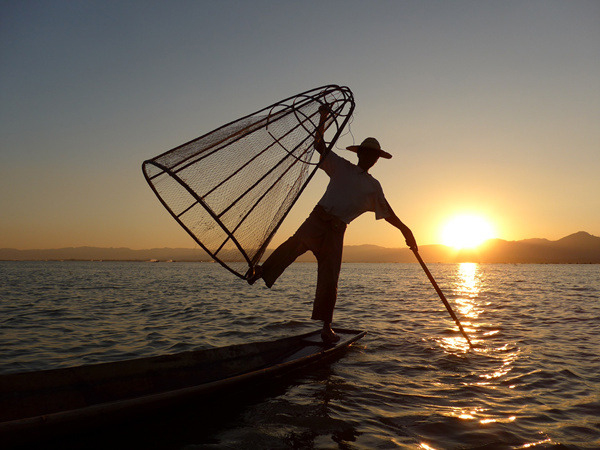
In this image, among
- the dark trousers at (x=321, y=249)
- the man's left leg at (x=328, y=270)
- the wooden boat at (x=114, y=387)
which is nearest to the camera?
the wooden boat at (x=114, y=387)

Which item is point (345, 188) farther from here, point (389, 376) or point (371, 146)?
point (389, 376)

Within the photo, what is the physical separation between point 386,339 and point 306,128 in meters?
5.41

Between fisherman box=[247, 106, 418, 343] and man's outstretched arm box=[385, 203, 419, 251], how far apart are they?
20cm

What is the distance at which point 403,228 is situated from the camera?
7066mm

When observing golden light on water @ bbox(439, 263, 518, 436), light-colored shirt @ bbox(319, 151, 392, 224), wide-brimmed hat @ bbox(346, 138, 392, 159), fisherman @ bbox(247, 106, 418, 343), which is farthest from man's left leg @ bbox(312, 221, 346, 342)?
golden light on water @ bbox(439, 263, 518, 436)

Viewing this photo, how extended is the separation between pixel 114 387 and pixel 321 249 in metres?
3.38

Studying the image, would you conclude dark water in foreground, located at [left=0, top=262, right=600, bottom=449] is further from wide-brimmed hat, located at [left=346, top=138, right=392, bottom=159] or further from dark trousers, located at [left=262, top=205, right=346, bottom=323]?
wide-brimmed hat, located at [left=346, top=138, right=392, bottom=159]

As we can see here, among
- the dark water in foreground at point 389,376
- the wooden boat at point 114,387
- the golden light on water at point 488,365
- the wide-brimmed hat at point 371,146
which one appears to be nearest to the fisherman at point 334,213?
the wide-brimmed hat at point 371,146

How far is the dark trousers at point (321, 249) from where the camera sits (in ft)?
20.0

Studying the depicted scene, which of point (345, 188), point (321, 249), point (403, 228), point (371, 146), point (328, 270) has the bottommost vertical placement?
point (328, 270)

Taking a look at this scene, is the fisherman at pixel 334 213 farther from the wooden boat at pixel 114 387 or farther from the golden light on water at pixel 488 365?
the golden light on water at pixel 488 365

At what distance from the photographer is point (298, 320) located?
12.1m

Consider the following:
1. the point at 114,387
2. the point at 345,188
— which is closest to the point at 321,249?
the point at 345,188

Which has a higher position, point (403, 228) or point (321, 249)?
point (403, 228)
